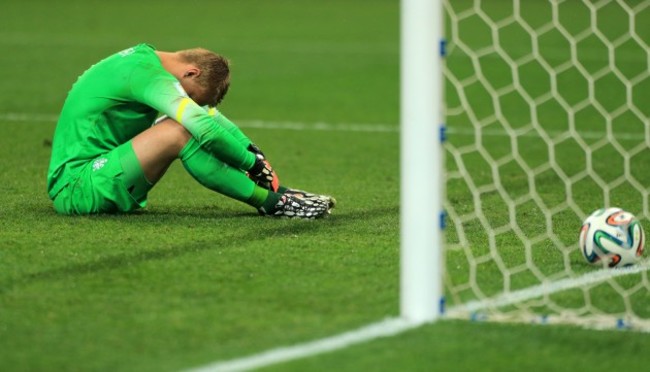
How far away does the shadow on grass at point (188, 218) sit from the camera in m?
4.64

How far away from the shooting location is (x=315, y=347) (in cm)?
365

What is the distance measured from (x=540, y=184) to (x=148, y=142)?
8.20ft

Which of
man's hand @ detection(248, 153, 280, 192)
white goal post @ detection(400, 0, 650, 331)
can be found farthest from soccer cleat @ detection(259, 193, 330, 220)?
white goal post @ detection(400, 0, 650, 331)

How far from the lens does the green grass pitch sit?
363 centimetres

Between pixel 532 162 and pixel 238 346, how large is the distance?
4.68 meters

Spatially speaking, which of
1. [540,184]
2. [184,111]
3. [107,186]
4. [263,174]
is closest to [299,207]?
[263,174]

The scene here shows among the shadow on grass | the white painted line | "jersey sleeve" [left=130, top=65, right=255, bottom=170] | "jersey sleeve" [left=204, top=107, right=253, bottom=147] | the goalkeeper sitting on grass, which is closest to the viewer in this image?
the white painted line

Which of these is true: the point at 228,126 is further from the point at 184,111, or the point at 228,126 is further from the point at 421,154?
the point at 421,154

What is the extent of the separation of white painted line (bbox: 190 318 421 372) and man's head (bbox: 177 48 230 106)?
2106 millimetres

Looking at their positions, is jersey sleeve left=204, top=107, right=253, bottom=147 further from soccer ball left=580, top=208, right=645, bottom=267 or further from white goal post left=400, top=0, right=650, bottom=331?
soccer ball left=580, top=208, right=645, bottom=267

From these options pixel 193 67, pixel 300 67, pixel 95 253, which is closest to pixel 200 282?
pixel 95 253

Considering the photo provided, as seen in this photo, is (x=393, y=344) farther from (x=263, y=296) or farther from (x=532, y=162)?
(x=532, y=162)

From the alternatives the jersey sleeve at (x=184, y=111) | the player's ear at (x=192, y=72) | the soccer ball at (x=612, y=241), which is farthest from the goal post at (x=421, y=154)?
the player's ear at (x=192, y=72)

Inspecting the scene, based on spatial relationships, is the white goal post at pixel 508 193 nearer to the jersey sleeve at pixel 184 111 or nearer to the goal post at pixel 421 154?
the goal post at pixel 421 154
